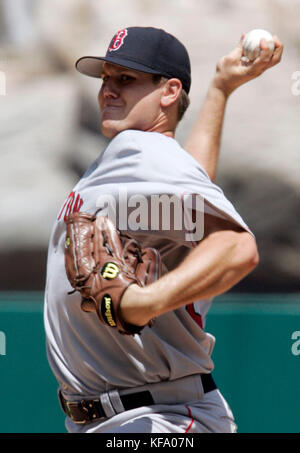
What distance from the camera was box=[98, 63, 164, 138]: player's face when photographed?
1.68 meters

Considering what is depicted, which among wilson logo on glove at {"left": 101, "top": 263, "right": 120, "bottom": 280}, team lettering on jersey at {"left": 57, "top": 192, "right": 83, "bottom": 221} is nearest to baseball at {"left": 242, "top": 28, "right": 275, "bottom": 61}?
team lettering on jersey at {"left": 57, "top": 192, "right": 83, "bottom": 221}

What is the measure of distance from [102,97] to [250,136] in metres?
1.20

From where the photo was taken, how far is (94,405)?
155 cm

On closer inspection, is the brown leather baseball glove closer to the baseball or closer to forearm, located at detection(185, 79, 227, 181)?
forearm, located at detection(185, 79, 227, 181)

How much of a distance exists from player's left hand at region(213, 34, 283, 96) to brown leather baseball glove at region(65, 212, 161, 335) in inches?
25.7

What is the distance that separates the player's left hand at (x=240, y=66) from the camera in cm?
181

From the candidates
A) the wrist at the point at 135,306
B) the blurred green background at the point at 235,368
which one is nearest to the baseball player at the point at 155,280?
the wrist at the point at 135,306

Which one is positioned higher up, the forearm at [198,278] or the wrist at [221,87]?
the wrist at [221,87]

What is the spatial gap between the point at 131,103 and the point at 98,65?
24cm

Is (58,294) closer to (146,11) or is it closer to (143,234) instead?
(143,234)

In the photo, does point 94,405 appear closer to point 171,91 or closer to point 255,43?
point 171,91

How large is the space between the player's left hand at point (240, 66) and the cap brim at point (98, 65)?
0.28 m

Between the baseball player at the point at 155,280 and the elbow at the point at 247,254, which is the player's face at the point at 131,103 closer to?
the baseball player at the point at 155,280

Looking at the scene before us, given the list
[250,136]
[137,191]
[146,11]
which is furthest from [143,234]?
[146,11]
